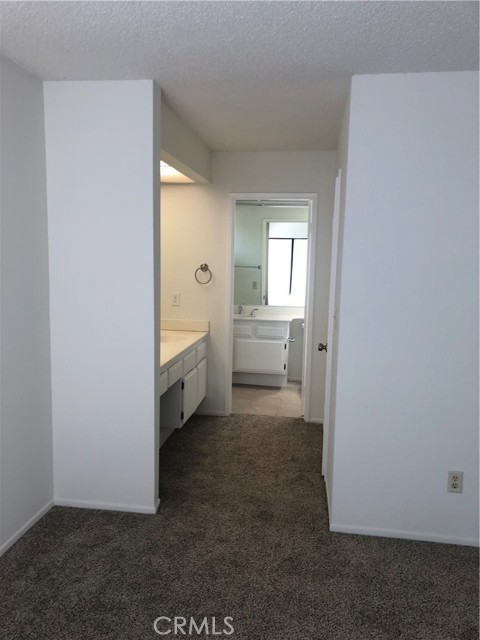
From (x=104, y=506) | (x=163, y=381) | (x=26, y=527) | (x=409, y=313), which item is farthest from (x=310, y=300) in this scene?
(x=26, y=527)

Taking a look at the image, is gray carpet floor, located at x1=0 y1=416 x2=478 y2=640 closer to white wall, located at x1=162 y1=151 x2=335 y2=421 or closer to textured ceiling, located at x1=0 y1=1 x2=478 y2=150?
white wall, located at x1=162 y1=151 x2=335 y2=421

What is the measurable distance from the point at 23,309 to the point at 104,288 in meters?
0.43

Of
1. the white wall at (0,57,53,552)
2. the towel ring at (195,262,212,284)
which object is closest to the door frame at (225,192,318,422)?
the towel ring at (195,262,212,284)

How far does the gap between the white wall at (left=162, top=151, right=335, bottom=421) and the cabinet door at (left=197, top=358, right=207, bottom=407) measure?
0.09 metres

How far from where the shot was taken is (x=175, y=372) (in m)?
3.40

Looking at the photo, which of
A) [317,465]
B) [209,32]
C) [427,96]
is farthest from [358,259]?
[317,465]

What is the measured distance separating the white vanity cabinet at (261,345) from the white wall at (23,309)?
2917mm

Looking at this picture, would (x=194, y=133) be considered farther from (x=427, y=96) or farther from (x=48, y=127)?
(x=427, y=96)

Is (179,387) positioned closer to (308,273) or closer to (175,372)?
(175,372)

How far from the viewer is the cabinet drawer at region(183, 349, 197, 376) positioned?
3.66 m

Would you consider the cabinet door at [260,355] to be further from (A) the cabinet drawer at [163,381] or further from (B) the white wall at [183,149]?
(A) the cabinet drawer at [163,381]

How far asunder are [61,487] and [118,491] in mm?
350

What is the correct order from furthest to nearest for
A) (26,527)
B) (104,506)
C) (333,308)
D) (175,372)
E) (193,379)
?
1. (193,379)
2. (175,372)
3. (333,308)
4. (104,506)
5. (26,527)

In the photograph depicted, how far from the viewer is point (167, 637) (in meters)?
1.87
